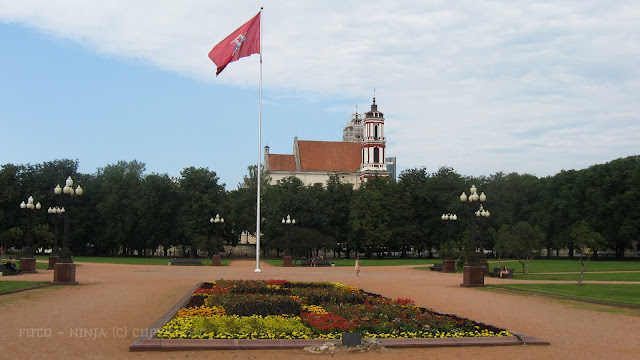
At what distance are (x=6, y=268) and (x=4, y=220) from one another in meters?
35.0

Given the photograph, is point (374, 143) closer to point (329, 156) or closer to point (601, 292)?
point (329, 156)

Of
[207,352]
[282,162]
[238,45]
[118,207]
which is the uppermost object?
[282,162]

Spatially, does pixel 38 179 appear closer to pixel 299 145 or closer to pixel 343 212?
pixel 343 212

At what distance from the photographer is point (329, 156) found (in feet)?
349

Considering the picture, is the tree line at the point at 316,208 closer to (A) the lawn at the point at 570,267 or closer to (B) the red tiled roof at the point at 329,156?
(A) the lawn at the point at 570,267

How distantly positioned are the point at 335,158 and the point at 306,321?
9440 cm

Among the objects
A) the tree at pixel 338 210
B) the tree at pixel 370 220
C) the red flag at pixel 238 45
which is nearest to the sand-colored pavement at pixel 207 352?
the red flag at pixel 238 45

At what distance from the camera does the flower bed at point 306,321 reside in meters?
11.1

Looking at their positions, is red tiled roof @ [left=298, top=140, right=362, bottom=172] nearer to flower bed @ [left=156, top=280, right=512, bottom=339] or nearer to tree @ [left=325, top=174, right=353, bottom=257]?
tree @ [left=325, top=174, right=353, bottom=257]

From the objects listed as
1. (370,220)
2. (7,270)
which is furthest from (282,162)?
(7,270)

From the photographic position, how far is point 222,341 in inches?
404

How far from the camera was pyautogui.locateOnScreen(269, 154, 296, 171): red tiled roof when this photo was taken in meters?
104

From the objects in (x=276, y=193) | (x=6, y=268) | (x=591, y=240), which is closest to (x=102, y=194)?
(x=276, y=193)

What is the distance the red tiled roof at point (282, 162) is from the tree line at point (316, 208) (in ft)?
90.5
